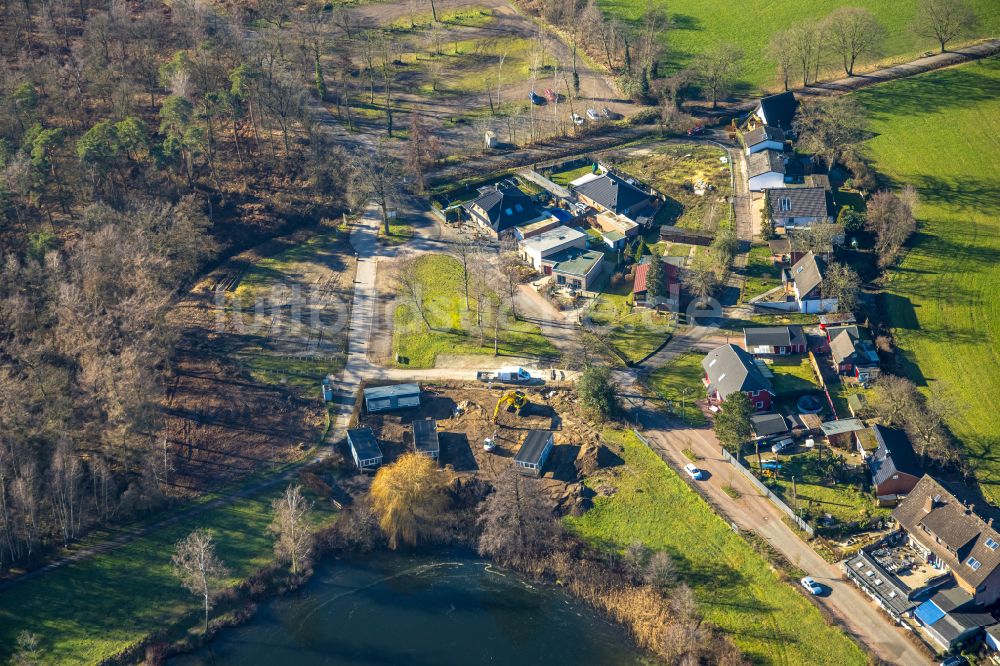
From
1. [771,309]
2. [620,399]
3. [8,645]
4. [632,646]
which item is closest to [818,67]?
[771,309]

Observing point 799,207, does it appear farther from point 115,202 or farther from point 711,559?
point 115,202

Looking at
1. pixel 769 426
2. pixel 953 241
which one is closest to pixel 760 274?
pixel 953 241

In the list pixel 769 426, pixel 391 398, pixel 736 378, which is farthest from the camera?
pixel 391 398

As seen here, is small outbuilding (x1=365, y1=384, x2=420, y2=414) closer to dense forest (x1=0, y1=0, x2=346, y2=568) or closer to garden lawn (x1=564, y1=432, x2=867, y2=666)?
garden lawn (x1=564, y1=432, x2=867, y2=666)

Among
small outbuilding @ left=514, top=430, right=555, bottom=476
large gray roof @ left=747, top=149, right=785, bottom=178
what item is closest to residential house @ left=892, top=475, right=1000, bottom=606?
small outbuilding @ left=514, top=430, right=555, bottom=476

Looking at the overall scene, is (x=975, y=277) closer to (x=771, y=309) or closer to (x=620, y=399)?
(x=771, y=309)

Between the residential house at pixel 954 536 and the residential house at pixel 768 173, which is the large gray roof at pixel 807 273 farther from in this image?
the residential house at pixel 954 536
